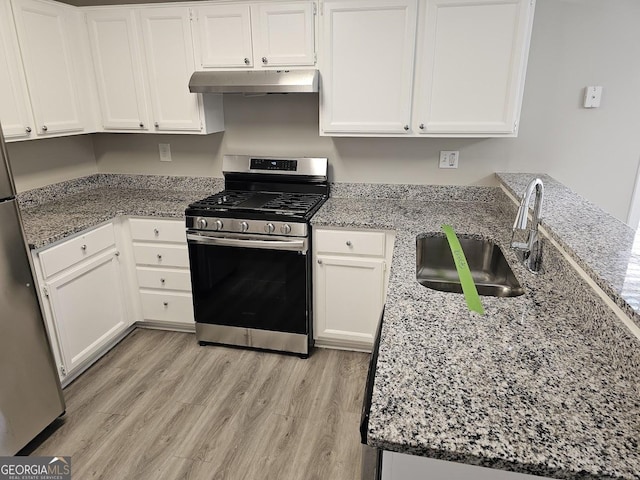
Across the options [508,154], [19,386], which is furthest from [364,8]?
[19,386]

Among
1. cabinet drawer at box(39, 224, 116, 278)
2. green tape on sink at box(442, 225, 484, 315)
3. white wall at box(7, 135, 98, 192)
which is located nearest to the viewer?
green tape on sink at box(442, 225, 484, 315)

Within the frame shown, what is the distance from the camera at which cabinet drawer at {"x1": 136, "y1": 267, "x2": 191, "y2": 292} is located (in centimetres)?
272

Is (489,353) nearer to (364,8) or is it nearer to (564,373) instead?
(564,373)

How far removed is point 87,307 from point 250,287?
931 millimetres

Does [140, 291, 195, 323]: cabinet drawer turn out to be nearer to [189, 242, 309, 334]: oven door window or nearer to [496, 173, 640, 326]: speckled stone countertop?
[189, 242, 309, 334]: oven door window

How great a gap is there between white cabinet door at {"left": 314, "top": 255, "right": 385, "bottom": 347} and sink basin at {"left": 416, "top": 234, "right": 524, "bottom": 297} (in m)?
0.34

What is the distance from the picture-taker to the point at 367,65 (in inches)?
92.2

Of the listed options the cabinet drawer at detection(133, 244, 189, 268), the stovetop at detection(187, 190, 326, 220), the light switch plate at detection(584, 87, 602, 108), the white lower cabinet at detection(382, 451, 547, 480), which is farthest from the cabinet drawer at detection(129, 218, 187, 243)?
the light switch plate at detection(584, 87, 602, 108)

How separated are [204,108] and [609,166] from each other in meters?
2.52

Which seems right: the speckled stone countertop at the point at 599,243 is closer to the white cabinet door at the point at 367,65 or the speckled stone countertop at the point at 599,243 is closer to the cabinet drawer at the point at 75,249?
the white cabinet door at the point at 367,65

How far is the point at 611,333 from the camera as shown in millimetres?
1069

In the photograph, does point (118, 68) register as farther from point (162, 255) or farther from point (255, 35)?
point (162, 255)

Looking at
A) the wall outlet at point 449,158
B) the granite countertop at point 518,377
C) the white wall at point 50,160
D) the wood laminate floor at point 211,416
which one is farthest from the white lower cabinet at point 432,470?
the white wall at point 50,160

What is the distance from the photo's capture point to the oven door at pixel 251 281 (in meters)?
2.44
